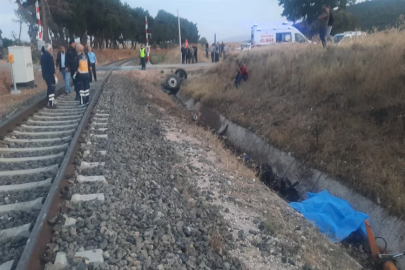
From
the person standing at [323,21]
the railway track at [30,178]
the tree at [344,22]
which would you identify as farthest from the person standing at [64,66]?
the tree at [344,22]

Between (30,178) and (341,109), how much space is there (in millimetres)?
6697

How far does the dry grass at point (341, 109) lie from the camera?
6.74m

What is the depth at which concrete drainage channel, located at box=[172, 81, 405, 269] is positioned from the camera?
5738 millimetres

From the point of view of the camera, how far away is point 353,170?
22.5 feet

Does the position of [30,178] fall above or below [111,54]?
below

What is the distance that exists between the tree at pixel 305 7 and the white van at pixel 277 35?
58.1 ft

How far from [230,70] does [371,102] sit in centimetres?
1054

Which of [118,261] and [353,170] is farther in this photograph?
[353,170]

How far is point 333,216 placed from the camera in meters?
5.95

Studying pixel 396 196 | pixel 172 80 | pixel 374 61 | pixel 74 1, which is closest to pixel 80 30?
pixel 74 1

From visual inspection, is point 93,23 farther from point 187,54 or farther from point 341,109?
point 341,109

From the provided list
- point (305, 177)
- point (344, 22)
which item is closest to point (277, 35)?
point (344, 22)

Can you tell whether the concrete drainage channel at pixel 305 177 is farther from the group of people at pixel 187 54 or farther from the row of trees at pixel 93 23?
the row of trees at pixel 93 23

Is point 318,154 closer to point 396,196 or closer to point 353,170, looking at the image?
point 353,170
